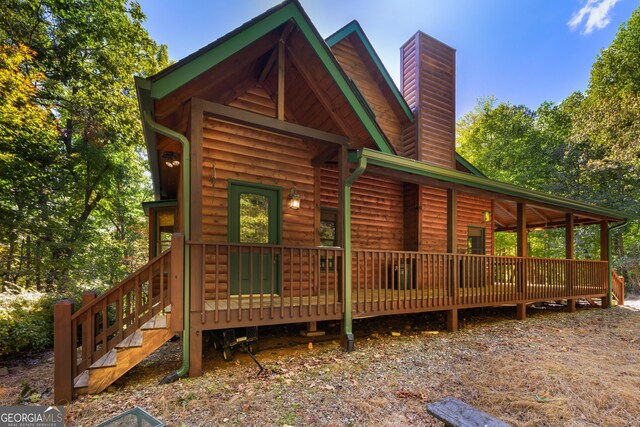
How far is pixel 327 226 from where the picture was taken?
7.57 meters

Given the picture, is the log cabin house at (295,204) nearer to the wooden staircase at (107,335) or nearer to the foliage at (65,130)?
the wooden staircase at (107,335)

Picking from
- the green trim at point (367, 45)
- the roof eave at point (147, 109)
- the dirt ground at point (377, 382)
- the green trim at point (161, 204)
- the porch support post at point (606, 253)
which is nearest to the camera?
the dirt ground at point (377, 382)

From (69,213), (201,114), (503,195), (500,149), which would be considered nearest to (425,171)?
(503,195)

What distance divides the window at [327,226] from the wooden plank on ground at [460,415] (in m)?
4.98

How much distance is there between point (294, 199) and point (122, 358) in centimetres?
364

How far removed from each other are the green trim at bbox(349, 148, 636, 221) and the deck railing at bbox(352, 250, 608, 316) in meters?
1.65

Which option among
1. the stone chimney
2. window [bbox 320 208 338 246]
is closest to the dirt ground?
window [bbox 320 208 338 246]

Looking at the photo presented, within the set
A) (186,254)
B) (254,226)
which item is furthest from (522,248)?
(186,254)

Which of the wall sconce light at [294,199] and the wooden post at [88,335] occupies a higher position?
the wall sconce light at [294,199]

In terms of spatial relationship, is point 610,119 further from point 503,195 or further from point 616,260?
point 503,195

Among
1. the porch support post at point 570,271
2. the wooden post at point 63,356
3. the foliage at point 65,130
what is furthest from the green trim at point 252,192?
the porch support post at point 570,271

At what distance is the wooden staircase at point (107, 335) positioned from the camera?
325 cm

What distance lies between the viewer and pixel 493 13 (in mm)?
17234

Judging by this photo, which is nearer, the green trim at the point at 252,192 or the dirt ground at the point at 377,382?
the dirt ground at the point at 377,382
